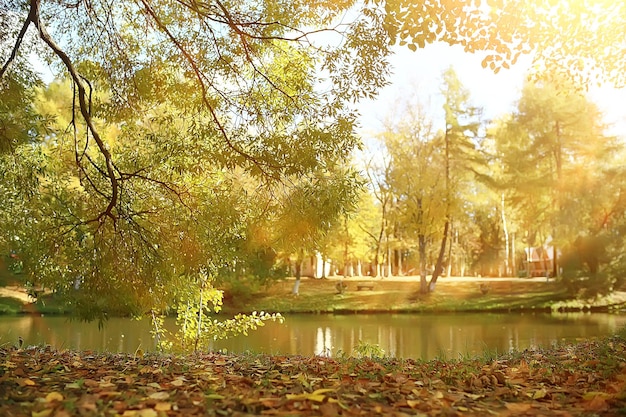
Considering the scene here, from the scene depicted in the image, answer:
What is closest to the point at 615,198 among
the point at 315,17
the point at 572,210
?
the point at 572,210

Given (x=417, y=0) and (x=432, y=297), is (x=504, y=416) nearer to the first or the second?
(x=417, y=0)

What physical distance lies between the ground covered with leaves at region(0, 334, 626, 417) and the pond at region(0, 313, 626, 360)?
583cm

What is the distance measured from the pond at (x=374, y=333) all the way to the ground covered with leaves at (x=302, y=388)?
5828 mm

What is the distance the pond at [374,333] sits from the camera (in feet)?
37.0

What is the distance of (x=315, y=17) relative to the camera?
5719mm

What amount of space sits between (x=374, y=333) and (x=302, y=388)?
12191 millimetres

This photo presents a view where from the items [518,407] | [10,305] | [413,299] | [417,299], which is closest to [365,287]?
[413,299]

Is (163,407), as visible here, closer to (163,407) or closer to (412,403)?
(163,407)

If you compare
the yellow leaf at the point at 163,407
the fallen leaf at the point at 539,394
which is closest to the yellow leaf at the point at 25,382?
the yellow leaf at the point at 163,407

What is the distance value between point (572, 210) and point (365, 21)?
57.4 ft

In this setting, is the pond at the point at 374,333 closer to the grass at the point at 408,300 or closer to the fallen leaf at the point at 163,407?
the grass at the point at 408,300

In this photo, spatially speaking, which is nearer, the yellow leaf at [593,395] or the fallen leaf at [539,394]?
the yellow leaf at [593,395]

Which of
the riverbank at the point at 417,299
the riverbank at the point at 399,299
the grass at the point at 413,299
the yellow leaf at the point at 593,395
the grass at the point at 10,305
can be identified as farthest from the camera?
the grass at the point at 413,299

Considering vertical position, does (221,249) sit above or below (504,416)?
above
